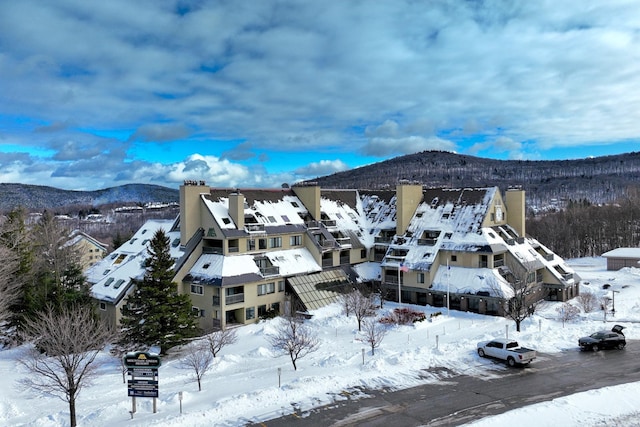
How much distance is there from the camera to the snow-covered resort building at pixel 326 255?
44.1 m

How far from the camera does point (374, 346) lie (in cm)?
3122

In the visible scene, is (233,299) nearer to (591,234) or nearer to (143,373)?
(143,373)

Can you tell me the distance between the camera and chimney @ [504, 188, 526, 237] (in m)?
54.1

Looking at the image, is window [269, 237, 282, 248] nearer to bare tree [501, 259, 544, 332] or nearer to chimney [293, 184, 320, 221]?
chimney [293, 184, 320, 221]

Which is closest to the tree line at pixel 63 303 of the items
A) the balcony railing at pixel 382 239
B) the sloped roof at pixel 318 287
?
the sloped roof at pixel 318 287

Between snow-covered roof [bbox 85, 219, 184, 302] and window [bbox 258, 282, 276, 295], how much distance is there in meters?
9.23

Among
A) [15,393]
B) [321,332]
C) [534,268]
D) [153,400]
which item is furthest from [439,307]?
[15,393]

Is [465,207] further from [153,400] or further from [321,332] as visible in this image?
[153,400]

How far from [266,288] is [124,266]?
15.6 metres

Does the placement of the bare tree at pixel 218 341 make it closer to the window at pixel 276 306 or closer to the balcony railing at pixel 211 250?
the window at pixel 276 306

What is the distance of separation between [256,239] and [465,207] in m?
25.0

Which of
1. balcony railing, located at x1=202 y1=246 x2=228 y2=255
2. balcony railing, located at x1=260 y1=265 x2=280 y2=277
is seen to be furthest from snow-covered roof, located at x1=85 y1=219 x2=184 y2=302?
balcony railing, located at x1=260 y1=265 x2=280 y2=277

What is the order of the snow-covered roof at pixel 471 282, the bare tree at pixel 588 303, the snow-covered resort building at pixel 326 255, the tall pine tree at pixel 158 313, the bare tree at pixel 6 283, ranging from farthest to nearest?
the snow-covered resort building at pixel 326 255 → the snow-covered roof at pixel 471 282 → the bare tree at pixel 588 303 → the bare tree at pixel 6 283 → the tall pine tree at pixel 158 313

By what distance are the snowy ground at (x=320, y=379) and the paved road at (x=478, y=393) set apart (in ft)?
3.27
